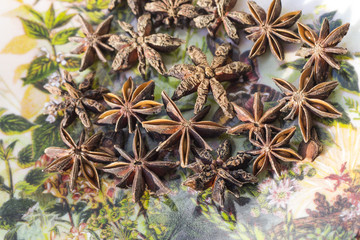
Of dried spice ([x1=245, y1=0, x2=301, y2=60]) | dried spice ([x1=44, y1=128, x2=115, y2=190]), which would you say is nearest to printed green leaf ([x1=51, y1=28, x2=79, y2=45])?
dried spice ([x1=44, y1=128, x2=115, y2=190])

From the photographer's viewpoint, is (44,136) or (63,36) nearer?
(44,136)

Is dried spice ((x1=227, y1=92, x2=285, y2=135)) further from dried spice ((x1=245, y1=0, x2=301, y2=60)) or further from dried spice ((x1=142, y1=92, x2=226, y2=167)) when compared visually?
dried spice ((x1=245, y1=0, x2=301, y2=60))

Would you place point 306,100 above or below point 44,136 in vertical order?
above

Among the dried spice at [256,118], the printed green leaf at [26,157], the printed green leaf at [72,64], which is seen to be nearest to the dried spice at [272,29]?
the dried spice at [256,118]

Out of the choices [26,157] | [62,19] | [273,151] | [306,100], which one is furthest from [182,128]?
[62,19]

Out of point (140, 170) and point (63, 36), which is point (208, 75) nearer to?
point (140, 170)

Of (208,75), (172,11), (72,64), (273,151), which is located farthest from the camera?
(72,64)

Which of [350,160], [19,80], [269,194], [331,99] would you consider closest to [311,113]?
[331,99]

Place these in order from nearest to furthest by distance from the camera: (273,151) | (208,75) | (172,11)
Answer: (273,151)
(208,75)
(172,11)
